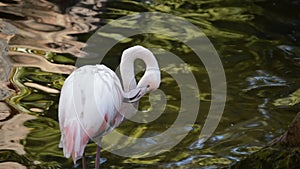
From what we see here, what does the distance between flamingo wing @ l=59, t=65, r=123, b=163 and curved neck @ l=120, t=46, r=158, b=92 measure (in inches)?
5.8

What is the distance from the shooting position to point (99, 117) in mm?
Result: 3676

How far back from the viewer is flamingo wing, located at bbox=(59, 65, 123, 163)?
361 centimetres

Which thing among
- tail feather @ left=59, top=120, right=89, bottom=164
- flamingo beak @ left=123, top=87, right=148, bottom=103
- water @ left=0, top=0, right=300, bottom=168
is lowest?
water @ left=0, top=0, right=300, bottom=168

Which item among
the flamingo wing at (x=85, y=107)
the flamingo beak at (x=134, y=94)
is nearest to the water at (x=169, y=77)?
the flamingo beak at (x=134, y=94)

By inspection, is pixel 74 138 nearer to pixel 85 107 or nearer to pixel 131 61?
pixel 85 107

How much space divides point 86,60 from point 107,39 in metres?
0.76

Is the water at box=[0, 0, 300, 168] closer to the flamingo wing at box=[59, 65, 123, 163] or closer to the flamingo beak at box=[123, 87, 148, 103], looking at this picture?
the flamingo beak at box=[123, 87, 148, 103]

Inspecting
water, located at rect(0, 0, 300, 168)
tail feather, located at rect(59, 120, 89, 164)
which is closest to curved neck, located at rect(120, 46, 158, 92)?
tail feather, located at rect(59, 120, 89, 164)

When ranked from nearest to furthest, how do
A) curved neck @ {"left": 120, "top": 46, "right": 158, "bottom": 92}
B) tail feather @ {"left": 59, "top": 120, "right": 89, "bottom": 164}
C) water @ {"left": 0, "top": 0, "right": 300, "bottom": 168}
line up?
tail feather @ {"left": 59, "top": 120, "right": 89, "bottom": 164} < curved neck @ {"left": 120, "top": 46, "right": 158, "bottom": 92} < water @ {"left": 0, "top": 0, "right": 300, "bottom": 168}

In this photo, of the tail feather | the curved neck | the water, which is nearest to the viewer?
the tail feather

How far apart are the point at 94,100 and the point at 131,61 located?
451 millimetres

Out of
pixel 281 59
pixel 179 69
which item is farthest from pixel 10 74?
pixel 281 59

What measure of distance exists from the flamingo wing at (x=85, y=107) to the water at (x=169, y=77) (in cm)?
77

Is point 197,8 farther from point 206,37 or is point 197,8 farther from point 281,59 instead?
point 281,59
